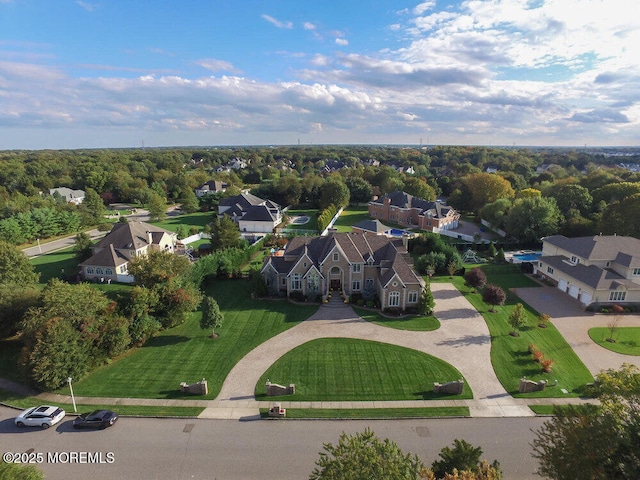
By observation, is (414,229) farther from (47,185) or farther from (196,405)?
(47,185)

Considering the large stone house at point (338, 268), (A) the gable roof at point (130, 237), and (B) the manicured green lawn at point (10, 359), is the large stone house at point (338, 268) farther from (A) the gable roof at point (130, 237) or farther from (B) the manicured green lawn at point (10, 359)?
(A) the gable roof at point (130, 237)

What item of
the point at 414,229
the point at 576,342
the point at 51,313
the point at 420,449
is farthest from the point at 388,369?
the point at 414,229

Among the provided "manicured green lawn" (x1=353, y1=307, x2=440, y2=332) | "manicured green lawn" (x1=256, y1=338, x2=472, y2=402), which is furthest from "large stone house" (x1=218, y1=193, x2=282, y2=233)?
"manicured green lawn" (x1=256, y1=338, x2=472, y2=402)

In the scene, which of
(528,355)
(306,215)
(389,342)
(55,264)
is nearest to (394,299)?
(389,342)

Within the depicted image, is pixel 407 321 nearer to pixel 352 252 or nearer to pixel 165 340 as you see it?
pixel 352 252

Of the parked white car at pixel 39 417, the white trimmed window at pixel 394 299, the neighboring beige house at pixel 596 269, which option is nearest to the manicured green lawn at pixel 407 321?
the white trimmed window at pixel 394 299

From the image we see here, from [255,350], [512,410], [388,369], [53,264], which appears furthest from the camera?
[53,264]
